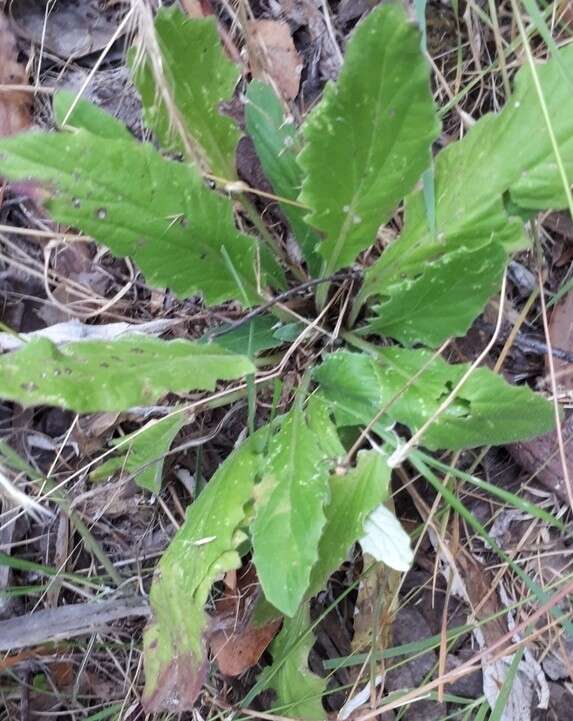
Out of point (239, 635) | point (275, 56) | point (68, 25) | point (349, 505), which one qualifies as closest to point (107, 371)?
point (349, 505)

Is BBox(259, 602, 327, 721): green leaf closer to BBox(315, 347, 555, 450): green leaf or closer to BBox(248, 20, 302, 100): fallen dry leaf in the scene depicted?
BBox(315, 347, 555, 450): green leaf

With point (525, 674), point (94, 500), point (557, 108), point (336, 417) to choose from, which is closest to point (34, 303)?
point (94, 500)

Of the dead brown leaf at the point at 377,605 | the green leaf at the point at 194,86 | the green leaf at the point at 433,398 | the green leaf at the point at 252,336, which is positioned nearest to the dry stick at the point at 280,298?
the green leaf at the point at 252,336

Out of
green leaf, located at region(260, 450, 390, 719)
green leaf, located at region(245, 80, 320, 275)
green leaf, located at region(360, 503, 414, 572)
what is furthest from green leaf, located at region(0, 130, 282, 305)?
green leaf, located at region(360, 503, 414, 572)

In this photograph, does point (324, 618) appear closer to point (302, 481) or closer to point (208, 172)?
point (302, 481)

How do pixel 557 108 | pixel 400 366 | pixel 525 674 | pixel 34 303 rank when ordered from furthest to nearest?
1. pixel 34 303
2. pixel 525 674
3. pixel 400 366
4. pixel 557 108

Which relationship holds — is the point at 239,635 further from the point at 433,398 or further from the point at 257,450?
the point at 433,398

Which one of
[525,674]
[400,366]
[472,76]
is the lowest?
[525,674]
